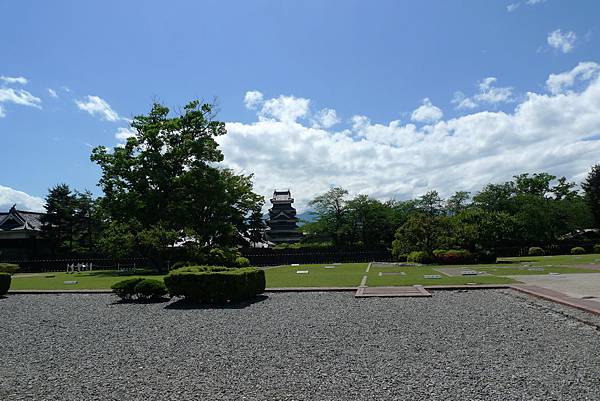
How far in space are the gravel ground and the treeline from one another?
62.9 feet

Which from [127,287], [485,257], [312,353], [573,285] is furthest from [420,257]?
[312,353]

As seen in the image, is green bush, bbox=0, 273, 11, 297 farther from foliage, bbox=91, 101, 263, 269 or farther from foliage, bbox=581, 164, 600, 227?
foliage, bbox=581, 164, 600, 227

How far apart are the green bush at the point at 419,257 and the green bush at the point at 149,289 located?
63.3 ft

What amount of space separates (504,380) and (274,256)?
31320 millimetres

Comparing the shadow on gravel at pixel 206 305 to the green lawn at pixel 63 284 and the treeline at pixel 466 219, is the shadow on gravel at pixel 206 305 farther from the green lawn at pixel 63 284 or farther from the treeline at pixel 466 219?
the treeline at pixel 466 219

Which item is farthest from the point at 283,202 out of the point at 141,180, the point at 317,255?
the point at 141,180

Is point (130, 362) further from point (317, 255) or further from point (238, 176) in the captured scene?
point (238, 176)

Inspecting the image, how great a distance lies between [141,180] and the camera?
32.0 meters

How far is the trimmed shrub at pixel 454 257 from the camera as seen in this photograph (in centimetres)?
2714

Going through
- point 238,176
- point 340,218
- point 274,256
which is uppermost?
point 238,176

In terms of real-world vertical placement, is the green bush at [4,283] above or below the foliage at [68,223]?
below

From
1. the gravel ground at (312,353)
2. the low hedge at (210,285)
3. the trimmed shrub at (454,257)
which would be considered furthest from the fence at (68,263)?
the gravel ground at (312,353)

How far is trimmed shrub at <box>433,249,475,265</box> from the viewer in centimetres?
2714

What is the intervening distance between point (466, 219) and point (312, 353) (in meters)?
30.7
